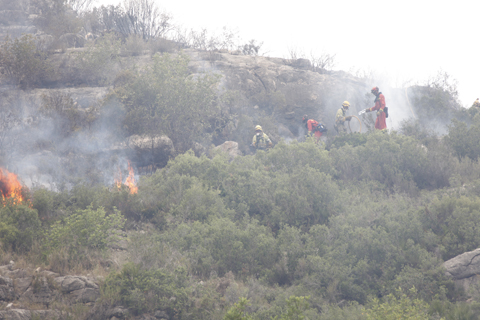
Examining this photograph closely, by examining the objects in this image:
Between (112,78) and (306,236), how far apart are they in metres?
13.7

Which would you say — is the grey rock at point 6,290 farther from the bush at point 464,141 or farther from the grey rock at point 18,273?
the bush at point 464,141

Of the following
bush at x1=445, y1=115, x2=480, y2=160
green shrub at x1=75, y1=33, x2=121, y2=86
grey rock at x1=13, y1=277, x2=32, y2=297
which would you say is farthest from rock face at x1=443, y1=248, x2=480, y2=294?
green shrub at x1=75, y1=33, x2=121, y2=86

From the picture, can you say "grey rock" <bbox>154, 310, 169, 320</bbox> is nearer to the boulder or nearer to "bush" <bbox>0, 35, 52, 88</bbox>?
the boulder

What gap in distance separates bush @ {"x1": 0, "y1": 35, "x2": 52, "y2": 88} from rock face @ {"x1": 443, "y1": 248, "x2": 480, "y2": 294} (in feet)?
57.5

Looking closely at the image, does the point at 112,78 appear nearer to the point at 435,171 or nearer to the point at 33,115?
the point at 33,115

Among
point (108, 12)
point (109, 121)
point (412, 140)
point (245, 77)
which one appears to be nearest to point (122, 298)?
point (109, 121)

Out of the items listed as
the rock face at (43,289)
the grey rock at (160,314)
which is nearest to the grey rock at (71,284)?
the rock face at (43,289)

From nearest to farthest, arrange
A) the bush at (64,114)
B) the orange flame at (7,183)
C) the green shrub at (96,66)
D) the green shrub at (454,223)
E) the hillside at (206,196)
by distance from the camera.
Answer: the hillside at (206,196) < the green shrub at (454,223) < the orange flame at (7,183) < the bush at (64,114) < the green shrub at (96,66)

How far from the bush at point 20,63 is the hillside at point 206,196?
2.7 inches

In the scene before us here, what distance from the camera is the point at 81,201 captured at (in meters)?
10.2

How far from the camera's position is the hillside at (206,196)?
21.5ft

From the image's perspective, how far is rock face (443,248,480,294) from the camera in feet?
23.6

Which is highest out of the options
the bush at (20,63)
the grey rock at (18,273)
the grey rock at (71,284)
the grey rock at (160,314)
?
the bush at (20,63)

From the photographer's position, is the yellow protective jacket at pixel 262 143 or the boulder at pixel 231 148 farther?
the boulder at pixel 231 148
